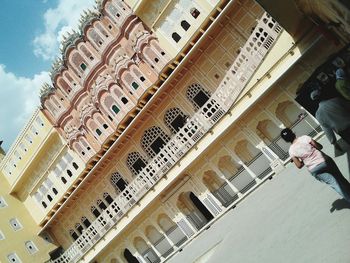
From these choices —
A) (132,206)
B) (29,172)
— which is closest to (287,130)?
(132,206)

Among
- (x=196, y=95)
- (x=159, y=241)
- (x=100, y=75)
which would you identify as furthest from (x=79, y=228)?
(x=196, y=95)

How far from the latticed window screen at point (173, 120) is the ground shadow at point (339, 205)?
13.1 metres

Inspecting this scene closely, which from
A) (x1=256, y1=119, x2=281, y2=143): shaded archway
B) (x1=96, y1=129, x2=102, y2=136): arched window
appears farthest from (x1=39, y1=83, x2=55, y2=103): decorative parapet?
(x1=256, y1=119, x2=281, y2=143): shaded archway

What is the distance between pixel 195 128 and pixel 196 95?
7.53 feet

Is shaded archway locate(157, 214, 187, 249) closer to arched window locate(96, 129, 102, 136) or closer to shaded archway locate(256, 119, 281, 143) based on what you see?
arched window locate(96, 129, 102, 136)

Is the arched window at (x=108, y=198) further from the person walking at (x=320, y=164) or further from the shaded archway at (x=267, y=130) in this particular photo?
the person walking at (x=320, y=164)

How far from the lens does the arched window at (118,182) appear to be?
2169 centimetres

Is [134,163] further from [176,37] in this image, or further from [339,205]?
[339,205]

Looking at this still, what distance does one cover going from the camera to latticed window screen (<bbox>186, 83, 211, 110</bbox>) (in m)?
18.4

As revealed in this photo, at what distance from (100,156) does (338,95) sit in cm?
1622

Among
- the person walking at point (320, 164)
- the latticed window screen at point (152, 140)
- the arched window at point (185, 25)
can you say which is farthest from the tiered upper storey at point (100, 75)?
the person walking at point (320, 164)

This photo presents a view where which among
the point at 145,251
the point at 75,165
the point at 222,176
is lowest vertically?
the point at 145,251

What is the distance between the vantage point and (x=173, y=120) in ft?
62.9

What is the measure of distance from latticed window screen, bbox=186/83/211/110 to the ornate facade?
0.05m
